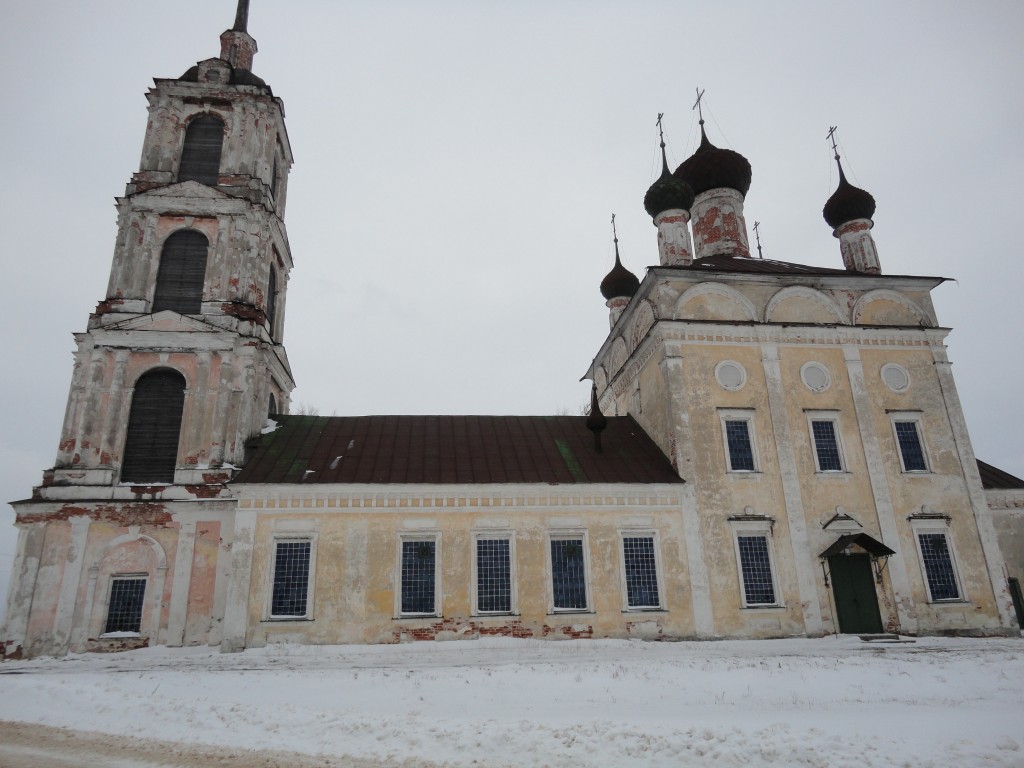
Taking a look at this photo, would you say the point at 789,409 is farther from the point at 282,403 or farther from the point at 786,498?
the point at 282,403

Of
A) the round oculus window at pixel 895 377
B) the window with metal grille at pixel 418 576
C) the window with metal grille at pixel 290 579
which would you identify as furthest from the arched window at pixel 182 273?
the round oculus window at pixel 895 377

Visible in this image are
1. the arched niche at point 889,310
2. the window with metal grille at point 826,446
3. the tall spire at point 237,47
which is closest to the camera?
the window with metal grille at point 826,446

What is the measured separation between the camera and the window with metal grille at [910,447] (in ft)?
59.4

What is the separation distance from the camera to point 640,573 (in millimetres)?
16156

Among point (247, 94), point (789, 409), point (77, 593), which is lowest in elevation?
point (77, 593)

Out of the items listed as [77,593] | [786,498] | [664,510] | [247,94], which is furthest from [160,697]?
[247,94]

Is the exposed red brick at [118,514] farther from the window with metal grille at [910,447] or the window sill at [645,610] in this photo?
the window with metal grille at [910,447]

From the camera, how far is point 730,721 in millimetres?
7820

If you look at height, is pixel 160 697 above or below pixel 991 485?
below

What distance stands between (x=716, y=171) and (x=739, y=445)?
430 inches

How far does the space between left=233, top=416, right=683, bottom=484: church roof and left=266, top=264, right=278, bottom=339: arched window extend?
3.39 m

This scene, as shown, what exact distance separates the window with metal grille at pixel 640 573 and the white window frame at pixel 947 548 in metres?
7.11

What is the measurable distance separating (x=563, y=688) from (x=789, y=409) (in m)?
11.4

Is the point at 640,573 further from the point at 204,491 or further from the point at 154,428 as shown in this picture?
the point at 154,428
